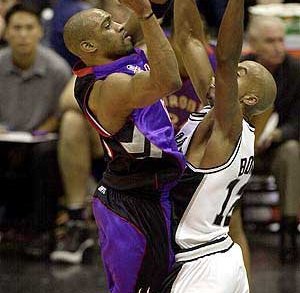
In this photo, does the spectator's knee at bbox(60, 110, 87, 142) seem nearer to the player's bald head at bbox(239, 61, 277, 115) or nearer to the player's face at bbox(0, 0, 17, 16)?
the player's face at bbox(0, 0, 17, 16)

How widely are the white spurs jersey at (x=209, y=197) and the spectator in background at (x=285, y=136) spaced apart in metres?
2.80

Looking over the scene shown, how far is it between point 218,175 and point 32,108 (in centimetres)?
334

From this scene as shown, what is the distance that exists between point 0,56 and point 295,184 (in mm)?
2088

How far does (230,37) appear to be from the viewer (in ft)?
13.9

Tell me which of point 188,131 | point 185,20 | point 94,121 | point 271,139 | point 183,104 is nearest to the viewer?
point 94,121

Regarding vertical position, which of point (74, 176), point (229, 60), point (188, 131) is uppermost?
point (229, 60)

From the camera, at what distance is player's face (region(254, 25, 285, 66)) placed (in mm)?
7168

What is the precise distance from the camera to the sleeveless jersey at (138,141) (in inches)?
173

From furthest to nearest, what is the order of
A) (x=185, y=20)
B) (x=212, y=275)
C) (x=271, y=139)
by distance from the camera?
(x=271, y=139) < (x=185, y=20) < (x=212, y=275)

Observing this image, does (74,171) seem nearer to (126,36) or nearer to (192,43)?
(192,43)

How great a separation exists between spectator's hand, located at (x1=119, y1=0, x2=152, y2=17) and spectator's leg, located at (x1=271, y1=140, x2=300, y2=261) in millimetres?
3381

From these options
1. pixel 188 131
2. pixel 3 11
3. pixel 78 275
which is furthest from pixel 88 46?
pixel 3 11

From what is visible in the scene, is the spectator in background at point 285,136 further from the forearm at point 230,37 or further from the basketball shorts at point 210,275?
the forearm at point 230,37

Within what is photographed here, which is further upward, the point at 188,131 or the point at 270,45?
the point at 188,131
